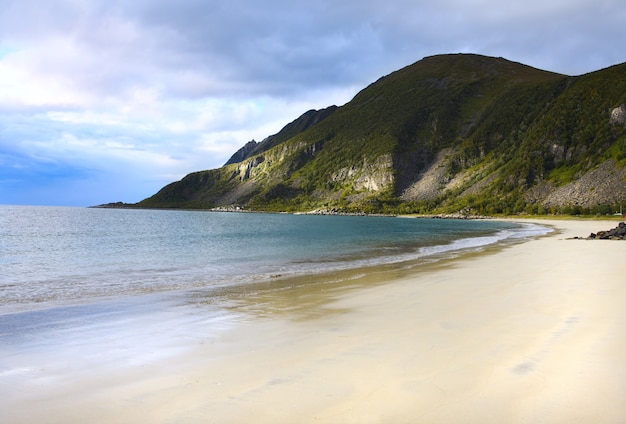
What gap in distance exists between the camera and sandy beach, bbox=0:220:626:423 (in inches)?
248

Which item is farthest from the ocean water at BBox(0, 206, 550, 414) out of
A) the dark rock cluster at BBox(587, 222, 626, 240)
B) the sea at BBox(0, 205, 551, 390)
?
the dark rock cluster at BBox(587, 222, 626, 240)

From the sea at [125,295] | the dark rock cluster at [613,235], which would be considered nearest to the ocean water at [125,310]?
the sea at [125,295]

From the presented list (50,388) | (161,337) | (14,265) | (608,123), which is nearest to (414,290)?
(161,337)

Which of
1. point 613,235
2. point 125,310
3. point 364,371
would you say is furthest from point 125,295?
point 613,235

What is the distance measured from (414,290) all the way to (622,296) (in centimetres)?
728

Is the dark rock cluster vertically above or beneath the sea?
beneath

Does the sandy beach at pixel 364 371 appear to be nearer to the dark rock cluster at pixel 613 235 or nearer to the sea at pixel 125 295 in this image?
the sea at pixel 125 295

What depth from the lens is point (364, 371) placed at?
7.98m

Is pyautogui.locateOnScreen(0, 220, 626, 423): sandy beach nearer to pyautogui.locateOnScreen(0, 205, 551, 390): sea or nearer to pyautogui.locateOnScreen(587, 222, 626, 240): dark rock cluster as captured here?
pyautogui.locateOnScreen(0, 205, 551, 390): sea

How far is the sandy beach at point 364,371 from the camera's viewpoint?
248 inches

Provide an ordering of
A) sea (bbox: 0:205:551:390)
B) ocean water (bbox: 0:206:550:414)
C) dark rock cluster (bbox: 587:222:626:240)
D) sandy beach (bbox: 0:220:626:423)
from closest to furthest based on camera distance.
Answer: sandy beach (bbox: 0:220:626:423) < ocean water (bbox: 0:206:550:414) < sea (bbox: 0:205:551:390) < dark rock cluster (bbox: 587:222:626:240)

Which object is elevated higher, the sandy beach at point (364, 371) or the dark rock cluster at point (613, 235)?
the sandy beach at point (364, 371)

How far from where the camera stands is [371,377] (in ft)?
25.0

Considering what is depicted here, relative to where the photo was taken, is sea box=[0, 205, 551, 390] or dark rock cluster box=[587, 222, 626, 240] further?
dark rock cluster box=[587, 222, 626, 240]
